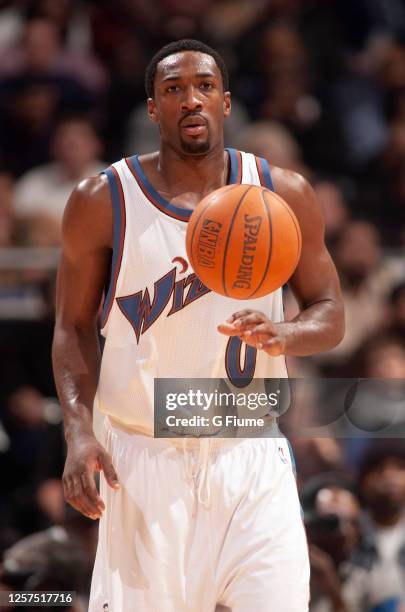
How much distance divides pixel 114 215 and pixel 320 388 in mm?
922

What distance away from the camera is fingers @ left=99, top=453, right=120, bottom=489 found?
3.48 meters

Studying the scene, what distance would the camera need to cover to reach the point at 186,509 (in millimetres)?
3529

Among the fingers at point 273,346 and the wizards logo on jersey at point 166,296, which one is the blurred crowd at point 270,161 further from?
the fingers at point 273,346

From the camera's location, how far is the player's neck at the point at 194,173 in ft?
12.4

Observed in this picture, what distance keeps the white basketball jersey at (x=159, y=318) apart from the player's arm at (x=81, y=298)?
6 centimetres

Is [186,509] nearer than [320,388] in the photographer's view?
Yes

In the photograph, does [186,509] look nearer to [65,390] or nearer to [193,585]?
[193,585]

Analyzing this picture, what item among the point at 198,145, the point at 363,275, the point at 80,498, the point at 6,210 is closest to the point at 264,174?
the point at 198,145

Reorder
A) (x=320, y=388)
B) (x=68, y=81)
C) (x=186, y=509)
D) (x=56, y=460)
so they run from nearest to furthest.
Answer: (x=186, y=509)
(x=320, y=388)
(x=56, y=460)
(x=68, y=81)

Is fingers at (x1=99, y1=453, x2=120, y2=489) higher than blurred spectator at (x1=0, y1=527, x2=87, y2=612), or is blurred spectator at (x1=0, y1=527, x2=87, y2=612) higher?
fingers at (x1=99, y1=453, x2=120, y2=489)

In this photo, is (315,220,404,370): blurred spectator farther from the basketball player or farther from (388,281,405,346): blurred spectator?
the basketball player

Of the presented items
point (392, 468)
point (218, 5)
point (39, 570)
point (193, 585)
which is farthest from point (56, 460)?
point (218, 5)

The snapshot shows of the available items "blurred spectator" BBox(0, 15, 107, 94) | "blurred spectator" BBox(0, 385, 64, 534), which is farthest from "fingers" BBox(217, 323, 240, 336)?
"blurred spectator" BBox(0, 15, 107, 94)

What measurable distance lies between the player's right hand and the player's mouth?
1.02 metres
